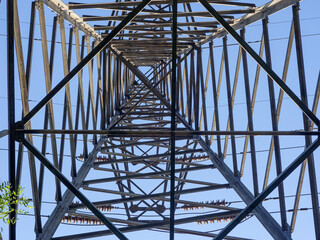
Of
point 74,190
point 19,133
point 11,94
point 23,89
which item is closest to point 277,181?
point 74,190

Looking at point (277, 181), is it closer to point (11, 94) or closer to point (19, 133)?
point (19, 133)

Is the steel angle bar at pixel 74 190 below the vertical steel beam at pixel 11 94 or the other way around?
below

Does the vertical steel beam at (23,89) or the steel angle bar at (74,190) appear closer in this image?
the steel angle bar at (74,190)

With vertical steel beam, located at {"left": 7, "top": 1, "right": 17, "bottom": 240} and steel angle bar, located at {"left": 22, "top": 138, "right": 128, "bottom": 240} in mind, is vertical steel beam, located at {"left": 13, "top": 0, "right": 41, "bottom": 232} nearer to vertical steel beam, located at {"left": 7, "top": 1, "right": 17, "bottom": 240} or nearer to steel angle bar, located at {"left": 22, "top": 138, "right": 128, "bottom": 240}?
vertical steel beam, located at {"left": 7, "top": 1, "right": 17, "bottom": 240}

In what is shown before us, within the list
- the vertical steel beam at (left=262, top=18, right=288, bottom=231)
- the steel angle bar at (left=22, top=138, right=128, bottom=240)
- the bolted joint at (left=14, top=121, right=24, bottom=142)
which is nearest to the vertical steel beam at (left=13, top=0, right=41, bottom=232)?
the bolted joint at (left=14, top=121, right=24, bottom=142)

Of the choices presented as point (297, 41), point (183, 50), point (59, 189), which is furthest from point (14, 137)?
point (183, 50)

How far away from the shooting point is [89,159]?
1034cm

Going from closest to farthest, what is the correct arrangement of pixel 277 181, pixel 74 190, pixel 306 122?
1. pixel 74 190
2. pixel 277 181
3. pixel 306 122

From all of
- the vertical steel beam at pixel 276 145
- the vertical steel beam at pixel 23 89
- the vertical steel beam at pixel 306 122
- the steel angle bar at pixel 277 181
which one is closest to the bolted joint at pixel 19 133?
the vertical steel beam at pixel 23 89

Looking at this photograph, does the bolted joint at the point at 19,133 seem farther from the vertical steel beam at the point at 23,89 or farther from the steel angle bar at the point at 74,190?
the vertical steel beam at the point at 23,89

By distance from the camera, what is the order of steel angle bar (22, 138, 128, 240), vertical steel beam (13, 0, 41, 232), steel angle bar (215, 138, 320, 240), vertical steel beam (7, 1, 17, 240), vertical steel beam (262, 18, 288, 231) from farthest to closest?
vertical steel beam (262, 18, 288, 231), vertical steel beam (13, 0, 41, 232), steel angle bar (215, 138, 320, 240), steel angle bar (22, 138, 128, 240), vertical steel beam (7, 1, 17, 240)

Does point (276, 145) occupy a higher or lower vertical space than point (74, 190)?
higher

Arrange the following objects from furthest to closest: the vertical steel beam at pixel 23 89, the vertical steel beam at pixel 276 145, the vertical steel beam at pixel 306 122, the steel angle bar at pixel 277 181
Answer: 1. the vertical steel beam at pixel 276 145
2. the vertical steel beam at pixel 306 122
3. the vertical steel beam at pixel 23 89
4. the steel angle bar at pixel 277 181

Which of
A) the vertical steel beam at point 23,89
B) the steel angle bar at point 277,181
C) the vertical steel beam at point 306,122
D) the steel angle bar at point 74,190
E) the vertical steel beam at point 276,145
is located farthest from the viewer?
the vertical steel beam at point 276,145
